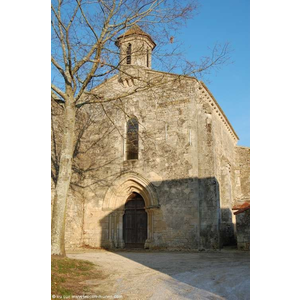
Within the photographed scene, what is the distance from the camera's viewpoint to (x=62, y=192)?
8.30 metres

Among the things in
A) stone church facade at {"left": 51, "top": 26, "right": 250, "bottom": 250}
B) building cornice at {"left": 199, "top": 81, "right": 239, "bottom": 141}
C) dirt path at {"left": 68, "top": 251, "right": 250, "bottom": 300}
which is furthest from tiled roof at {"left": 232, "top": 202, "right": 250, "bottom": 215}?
building cornice at {"left": 199, "top": 81, "right": 239, "bottom": 141}

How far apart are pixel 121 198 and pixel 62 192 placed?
6672mm

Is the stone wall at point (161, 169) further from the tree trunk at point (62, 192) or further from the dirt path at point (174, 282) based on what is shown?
the dirt path at point (174, 282)

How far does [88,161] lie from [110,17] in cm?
827

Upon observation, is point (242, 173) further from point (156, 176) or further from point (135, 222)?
point (135, 222)

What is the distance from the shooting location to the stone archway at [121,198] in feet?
46.3

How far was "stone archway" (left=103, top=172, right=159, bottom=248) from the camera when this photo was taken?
14125 mm

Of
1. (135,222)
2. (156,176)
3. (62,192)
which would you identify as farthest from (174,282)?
(135,222)

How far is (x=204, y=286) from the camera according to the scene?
5.70 m

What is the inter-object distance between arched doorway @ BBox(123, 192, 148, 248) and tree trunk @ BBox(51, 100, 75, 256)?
6.57 meters

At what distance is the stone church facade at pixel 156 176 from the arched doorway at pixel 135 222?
1.7 inches
